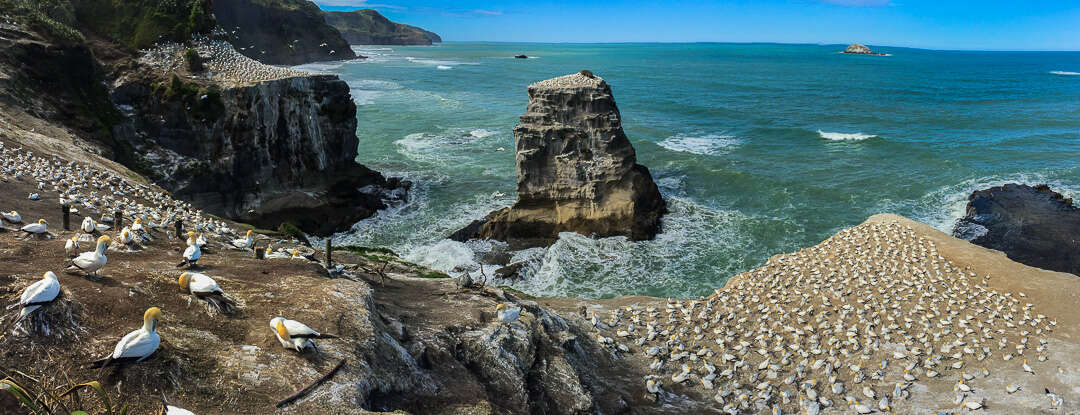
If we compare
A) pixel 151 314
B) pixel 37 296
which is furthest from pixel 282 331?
pixel 37 296

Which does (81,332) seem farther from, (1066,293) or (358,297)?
(1066,293)

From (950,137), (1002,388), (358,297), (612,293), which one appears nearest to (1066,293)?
(1002,388)

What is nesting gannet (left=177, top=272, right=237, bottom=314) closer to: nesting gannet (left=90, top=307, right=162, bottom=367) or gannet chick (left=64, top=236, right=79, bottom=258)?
nesting gannet (left=90, top=307, right=162, bottom=367)

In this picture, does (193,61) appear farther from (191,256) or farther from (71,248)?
(191,256)

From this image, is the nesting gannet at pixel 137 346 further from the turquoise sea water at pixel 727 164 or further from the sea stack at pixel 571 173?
the sea stack at pixel 571 173

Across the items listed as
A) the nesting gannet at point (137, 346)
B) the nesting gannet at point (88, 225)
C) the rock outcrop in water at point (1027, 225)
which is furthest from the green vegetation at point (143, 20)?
the rock outcrop in water at point (1027, 225)

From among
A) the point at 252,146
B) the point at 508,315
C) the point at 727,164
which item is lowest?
the point at 727,164
